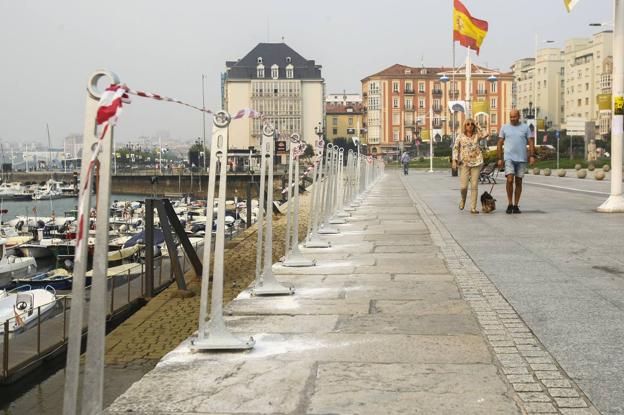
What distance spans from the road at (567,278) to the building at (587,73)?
10858 centimetres

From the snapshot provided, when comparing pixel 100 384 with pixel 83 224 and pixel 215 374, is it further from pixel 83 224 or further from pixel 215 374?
pixel 215 374

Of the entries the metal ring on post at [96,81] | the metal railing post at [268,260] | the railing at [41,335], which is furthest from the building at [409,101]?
the metal ring on post at [96,81]

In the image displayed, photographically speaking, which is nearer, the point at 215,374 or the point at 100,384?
the point at 100,384

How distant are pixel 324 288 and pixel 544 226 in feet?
20.9

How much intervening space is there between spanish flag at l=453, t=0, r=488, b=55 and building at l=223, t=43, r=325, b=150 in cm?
9973

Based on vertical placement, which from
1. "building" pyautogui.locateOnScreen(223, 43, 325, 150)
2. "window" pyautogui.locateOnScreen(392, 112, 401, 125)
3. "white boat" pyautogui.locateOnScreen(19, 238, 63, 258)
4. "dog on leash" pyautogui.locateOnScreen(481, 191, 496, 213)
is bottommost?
"white boat" pyautogui.locateOnScreen(19, 238, 63, 258)

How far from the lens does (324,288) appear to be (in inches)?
301

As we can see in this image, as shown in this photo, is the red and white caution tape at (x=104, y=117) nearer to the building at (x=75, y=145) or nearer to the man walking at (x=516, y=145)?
the building at (x=75, y=145)

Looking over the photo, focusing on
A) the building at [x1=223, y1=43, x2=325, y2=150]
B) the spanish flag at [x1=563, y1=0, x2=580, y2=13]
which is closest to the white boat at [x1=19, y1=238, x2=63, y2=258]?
the spanish flag at [x1=563, y1=0, x2=580, y2=13]

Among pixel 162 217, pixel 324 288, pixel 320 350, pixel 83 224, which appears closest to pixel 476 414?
pixel 320 350

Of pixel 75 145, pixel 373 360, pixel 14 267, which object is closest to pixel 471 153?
pixel 75 145

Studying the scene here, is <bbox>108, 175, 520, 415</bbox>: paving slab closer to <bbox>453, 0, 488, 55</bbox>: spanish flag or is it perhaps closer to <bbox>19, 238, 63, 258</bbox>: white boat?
<bbox>19, 238, 63, 258</bbox>: white boat

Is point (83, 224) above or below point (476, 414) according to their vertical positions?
above

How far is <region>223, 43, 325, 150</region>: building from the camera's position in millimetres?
141875
